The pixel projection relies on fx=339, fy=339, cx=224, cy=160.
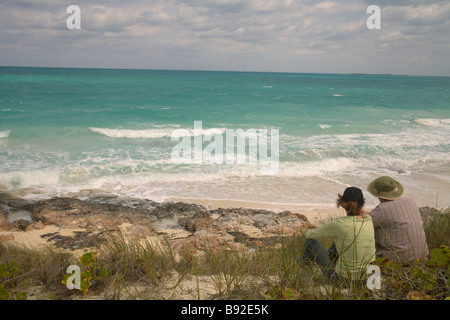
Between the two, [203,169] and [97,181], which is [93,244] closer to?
[97,181]

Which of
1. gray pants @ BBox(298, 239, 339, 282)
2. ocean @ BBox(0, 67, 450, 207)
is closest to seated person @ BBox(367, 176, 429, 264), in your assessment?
gray pants @ BBox(298, 239, 339, 282)

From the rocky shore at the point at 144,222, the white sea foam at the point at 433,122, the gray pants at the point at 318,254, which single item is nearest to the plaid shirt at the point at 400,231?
the gray pants at the point at 318,254

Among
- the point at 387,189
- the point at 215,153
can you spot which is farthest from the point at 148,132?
the point at 387,189

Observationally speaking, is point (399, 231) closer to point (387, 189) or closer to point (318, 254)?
point (387, 189)

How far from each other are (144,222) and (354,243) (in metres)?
4.91

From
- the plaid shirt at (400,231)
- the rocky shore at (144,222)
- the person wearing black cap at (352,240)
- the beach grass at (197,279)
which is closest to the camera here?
the beach grass at (197,279)

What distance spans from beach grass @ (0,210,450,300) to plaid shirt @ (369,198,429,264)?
0.20m

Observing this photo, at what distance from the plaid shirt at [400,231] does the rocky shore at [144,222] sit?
2.48 metres

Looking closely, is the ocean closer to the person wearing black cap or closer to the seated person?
the seated person

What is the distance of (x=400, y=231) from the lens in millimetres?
3568

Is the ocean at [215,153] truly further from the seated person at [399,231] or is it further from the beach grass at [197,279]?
the beach grass at [197,279]

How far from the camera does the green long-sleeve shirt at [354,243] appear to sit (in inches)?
130
